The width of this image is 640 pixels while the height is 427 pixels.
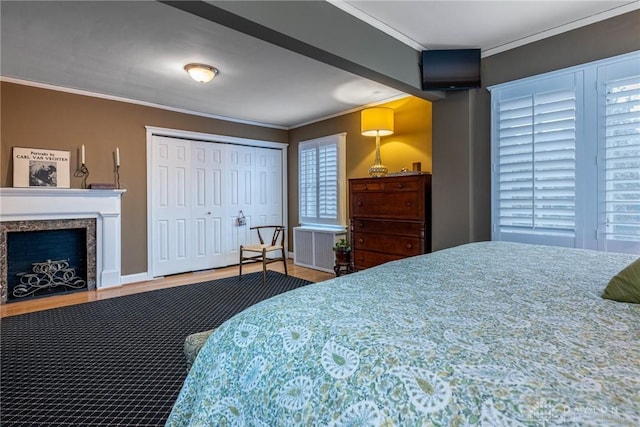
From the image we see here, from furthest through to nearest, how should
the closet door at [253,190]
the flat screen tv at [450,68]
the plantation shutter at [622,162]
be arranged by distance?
the closet door at [253,190], the flat screen tv at [450,68], the plantation shutter at [622,162]

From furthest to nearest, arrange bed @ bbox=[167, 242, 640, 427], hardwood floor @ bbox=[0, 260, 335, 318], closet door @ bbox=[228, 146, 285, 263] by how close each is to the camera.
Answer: closet door @ bbox=[228, 146, 285, 263] → hardwood floor @ bbox=[0, 260, 335, 318] → bed @ bbox=[167, 242, 640, 427]

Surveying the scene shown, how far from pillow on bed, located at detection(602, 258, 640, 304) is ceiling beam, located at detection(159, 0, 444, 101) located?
2069 mm

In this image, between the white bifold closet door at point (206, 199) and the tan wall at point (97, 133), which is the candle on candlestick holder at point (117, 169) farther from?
the white bifold closet door at point (206, 199)

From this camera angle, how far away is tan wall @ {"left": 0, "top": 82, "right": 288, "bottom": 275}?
3.75 meters

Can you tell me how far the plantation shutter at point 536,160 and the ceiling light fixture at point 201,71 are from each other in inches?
112

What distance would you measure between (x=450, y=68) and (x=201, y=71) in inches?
96.3

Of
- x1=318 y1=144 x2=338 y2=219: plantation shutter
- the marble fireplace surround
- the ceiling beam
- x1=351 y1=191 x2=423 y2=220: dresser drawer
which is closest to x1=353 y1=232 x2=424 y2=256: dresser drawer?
x1=351 y1=191 x2=423 y2=220: dresser drawer

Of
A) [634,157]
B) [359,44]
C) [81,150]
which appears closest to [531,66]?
[634,157]

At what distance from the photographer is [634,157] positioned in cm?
243

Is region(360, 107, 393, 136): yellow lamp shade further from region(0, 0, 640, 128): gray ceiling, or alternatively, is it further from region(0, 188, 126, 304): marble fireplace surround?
region(0, 188, 126, 304): marble fireplace surround

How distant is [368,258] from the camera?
13.5ft

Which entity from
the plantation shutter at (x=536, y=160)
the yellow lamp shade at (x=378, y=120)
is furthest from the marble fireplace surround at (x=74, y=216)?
the plantation shutter at (x=536, y=160)

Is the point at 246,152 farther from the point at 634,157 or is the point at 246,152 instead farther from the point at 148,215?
the point at 634,157

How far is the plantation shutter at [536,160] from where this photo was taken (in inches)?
107
